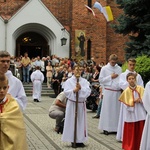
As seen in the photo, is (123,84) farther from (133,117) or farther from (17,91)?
(17,91)

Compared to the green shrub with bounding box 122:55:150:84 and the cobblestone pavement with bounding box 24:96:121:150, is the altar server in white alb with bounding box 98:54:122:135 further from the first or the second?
the green shrub with bounding box 122:55:150:84

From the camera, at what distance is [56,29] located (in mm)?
30844

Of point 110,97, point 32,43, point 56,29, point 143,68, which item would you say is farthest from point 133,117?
point 32,43

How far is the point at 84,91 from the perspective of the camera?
963 centimetres

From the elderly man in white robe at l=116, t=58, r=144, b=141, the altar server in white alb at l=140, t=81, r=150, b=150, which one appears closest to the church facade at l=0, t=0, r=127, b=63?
the elderly man in white robe at l=116, t=58, r=144, b=141

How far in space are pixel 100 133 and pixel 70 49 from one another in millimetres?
19714

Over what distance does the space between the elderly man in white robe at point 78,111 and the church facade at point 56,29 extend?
2057 cm

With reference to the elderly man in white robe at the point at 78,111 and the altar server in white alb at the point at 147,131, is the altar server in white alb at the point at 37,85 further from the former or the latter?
the altar server in white alb at the point at 147,131

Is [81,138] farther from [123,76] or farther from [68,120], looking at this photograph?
[123,76]

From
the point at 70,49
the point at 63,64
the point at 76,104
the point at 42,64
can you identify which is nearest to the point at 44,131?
the point at 76,104

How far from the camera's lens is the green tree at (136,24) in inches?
669

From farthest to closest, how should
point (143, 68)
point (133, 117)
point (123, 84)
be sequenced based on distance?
point (143, 68) → point (123, 84) → point (133, 117)

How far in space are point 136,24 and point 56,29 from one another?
1375 cm

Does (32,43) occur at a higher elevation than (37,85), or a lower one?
higher
